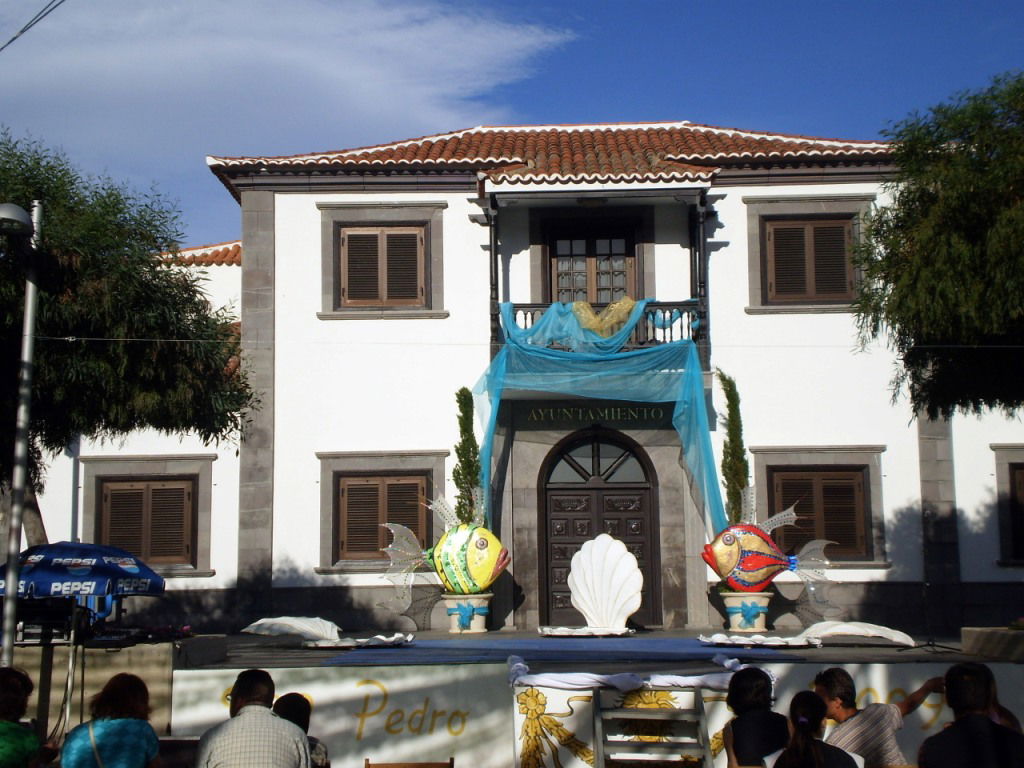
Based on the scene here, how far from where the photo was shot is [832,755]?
18.9 feet

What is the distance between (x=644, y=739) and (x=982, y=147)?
636 centimetres

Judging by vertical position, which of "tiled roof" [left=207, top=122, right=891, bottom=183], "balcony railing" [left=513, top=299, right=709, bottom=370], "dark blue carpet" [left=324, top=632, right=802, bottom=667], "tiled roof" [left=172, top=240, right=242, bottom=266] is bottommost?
"dark blue carpet" [left=324, top=632, right=802, bottom=667]

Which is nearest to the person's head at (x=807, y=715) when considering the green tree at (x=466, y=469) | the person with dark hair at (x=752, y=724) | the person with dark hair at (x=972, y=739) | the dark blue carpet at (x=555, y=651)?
the person with dark hair at (x=752, y=724)

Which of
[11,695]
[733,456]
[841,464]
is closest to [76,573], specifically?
[11,695]

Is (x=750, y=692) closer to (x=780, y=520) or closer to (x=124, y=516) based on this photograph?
(x=780, y=520)

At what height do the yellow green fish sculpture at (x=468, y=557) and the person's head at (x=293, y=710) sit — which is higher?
the yellow green fish sculpture at (x=468, y=557)

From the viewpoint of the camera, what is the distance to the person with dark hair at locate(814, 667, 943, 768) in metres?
6.74

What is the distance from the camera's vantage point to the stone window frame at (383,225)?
62.7 feet

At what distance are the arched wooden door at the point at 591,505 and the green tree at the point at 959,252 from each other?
22.3 ft

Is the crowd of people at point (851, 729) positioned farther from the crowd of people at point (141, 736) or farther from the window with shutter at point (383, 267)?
the window with shutter at point (383, 267)

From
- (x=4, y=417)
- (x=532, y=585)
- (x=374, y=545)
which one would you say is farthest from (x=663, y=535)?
(x=4, y=417)

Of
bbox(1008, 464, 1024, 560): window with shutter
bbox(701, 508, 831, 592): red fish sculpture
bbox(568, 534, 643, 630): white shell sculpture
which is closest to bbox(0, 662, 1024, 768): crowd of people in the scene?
bbox(568, 534, 643, 630): white shell sculpture

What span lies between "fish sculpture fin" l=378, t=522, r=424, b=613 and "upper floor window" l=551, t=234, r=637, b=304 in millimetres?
4184

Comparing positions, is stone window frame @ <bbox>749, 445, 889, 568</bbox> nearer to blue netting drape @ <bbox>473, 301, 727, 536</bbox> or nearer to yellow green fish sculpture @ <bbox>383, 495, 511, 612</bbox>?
blue netting drape @ <bbox>473, 301, 727, 536</bbox>
